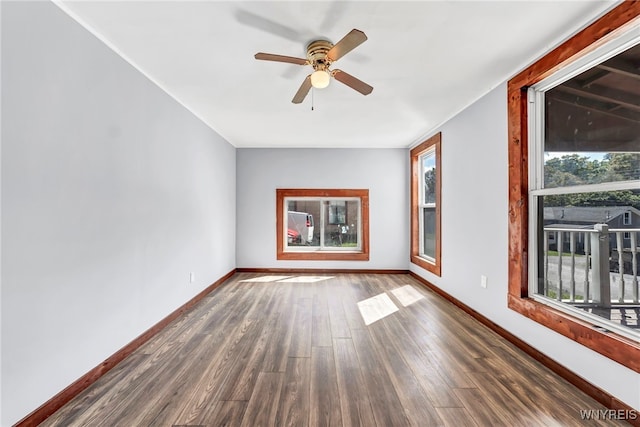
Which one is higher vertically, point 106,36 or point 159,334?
point 106,36

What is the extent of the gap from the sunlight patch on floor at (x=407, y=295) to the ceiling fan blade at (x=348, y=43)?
A: 2.96 meters

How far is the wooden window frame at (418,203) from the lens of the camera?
165 inches

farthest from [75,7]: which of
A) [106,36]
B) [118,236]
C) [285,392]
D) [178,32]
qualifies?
[285,392]

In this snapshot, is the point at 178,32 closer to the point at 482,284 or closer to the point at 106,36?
the point at 106,36

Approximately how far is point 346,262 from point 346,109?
9.76ft

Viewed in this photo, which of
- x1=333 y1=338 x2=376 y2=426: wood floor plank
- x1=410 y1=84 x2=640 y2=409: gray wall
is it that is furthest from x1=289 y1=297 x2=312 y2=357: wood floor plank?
x1=410 y1=84 x2=640 y2=409: gray wall

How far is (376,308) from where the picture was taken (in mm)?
3549

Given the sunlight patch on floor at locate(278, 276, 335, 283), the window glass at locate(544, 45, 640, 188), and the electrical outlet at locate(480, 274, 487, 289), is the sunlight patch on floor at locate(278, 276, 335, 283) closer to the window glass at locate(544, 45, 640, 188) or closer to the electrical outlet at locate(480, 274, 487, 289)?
the electrical outlet at locate(480, 274, 487, 289)

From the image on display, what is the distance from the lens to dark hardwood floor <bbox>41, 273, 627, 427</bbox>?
1688mm

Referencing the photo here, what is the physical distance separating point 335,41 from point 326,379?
242 cm

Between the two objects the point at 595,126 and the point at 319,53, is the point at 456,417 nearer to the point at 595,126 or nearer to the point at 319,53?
the point at 595,126

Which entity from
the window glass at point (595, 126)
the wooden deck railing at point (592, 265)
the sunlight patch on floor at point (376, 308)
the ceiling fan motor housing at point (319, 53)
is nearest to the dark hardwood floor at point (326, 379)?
the sunlight patch on floor at point (376, 308)

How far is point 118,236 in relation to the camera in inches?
89.2

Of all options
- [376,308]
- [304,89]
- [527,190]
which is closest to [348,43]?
[304,89]
